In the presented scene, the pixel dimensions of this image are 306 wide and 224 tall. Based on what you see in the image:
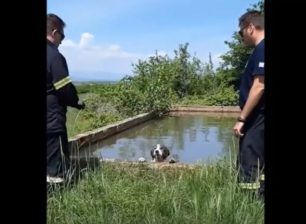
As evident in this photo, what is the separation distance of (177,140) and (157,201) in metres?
6.62

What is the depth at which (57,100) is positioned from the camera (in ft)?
14.2

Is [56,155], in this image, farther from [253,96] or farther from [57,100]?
[253,96]


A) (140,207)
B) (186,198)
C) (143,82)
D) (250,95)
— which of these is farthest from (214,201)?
(143,82)

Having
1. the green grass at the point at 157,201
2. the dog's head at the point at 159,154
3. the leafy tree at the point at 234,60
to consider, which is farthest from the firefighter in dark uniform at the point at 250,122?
the leafy tree at the point at 234,60

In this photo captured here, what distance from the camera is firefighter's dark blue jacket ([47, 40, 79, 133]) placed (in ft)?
13.8

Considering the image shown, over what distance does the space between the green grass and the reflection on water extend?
2.32 m

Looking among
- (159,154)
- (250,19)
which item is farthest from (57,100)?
(159,154)

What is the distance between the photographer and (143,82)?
1738cm

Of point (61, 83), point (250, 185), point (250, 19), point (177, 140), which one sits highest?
point (250, 19)

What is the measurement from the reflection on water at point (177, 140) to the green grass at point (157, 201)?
7.61ft

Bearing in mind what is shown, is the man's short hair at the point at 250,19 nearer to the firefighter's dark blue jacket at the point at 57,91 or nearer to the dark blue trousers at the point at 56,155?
the firefighter's dark blue jacket at the point at 57,91
